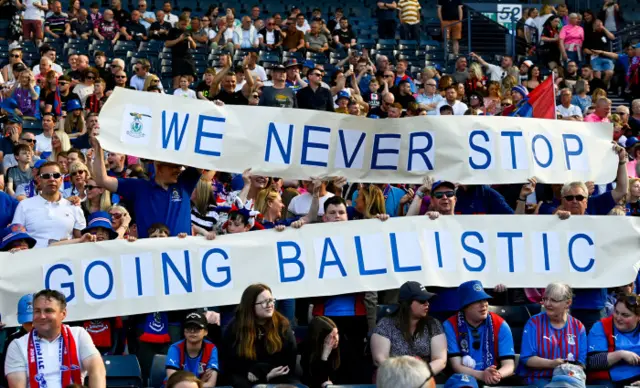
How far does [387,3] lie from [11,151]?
12367 mm

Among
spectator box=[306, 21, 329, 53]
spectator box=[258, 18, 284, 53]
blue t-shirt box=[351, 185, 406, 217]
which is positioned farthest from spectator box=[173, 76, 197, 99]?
blue t-shirt box=[351, 185, 406, 217]

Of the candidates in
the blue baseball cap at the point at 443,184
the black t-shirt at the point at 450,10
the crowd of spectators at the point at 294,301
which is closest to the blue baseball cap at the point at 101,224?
the crowd of spectators at the point at 294,301

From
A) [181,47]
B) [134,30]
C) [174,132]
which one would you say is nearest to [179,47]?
[181,47]

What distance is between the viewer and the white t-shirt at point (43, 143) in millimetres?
15491

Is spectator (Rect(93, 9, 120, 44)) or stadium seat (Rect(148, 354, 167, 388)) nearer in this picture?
stadium seat (Rect(148, 354, 167, 388))

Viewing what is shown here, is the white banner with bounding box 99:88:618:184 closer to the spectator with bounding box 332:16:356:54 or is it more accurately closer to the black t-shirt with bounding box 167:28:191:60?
the black t-shirt with bounding box 167:28:191:60

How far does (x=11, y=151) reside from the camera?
50.3ft

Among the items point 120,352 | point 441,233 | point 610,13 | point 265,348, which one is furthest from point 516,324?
point 610,13

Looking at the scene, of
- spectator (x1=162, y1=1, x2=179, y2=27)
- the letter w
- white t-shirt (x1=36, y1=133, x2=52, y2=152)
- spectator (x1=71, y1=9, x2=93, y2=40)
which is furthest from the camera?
spectator (x1=162, y1=1, x2=179, y2=27)

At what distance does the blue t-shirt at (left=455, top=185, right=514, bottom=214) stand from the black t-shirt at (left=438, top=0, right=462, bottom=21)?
14.0 metres

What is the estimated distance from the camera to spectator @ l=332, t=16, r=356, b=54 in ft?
77.9

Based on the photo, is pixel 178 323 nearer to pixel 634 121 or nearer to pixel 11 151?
pixel 11 151

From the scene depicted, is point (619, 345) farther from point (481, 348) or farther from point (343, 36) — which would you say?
point (343, 36)

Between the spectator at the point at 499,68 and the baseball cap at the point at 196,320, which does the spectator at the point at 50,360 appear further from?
Answer: the spectator at the point at 499,68
